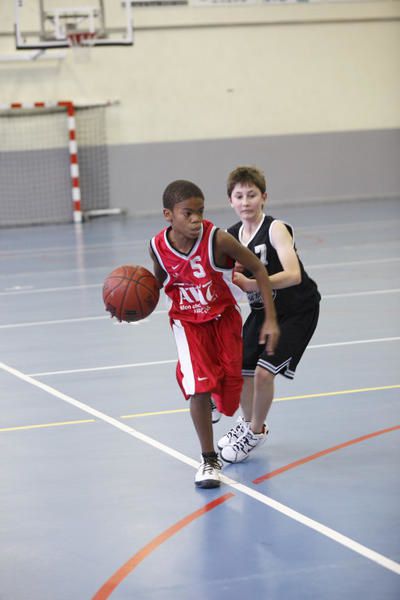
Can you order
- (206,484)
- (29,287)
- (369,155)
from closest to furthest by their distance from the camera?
(206,484) → (29,287) → (369,155)

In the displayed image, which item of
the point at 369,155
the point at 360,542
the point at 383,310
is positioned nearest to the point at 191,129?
the point at 369,155

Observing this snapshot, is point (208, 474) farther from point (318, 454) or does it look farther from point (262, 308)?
point (262, 308)

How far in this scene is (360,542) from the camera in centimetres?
331

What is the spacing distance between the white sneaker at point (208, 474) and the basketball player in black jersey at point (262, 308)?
0.23 metres

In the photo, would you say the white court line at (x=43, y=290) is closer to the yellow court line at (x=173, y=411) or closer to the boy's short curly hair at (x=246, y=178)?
the yellow court line at (x=173, y=411)

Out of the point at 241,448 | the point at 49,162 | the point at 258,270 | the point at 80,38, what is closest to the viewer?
the point at 258,270

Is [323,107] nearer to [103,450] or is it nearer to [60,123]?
[60,123]

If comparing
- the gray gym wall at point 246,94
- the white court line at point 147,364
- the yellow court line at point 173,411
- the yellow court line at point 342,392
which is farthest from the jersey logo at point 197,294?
the gray gym wall at point 246,94

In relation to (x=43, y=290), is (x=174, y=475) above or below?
above

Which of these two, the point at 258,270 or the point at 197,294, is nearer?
the point at 258,270

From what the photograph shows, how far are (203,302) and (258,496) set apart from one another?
0.86 m

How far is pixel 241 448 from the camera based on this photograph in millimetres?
4332

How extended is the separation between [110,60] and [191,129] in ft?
6.72

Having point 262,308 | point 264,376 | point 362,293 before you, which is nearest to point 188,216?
point 262,308
